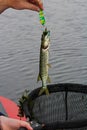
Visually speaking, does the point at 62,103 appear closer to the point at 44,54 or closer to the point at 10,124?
the point at 10,124

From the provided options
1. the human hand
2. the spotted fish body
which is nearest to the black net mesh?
the human hand

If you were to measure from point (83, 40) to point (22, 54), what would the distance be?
2536mm

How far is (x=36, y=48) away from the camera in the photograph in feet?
41.2

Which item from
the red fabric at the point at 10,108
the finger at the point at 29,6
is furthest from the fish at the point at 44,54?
the red fabric at the point at 10,108

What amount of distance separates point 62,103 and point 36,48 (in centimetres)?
809

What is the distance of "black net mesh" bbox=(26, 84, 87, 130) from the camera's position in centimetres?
419

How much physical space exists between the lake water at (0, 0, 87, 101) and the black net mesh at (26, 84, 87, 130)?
162 inches

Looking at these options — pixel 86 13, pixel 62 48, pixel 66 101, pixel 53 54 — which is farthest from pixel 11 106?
pixel 86 13

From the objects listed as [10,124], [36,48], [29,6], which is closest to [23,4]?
[29,6]

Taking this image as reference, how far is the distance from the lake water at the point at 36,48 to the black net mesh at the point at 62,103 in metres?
4.10

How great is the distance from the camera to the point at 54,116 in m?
4.38

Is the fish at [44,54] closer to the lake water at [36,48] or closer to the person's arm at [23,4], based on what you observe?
the person's arm at [23,4]

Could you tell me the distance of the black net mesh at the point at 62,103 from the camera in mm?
4188

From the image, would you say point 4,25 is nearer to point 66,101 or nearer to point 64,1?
point 64,1
